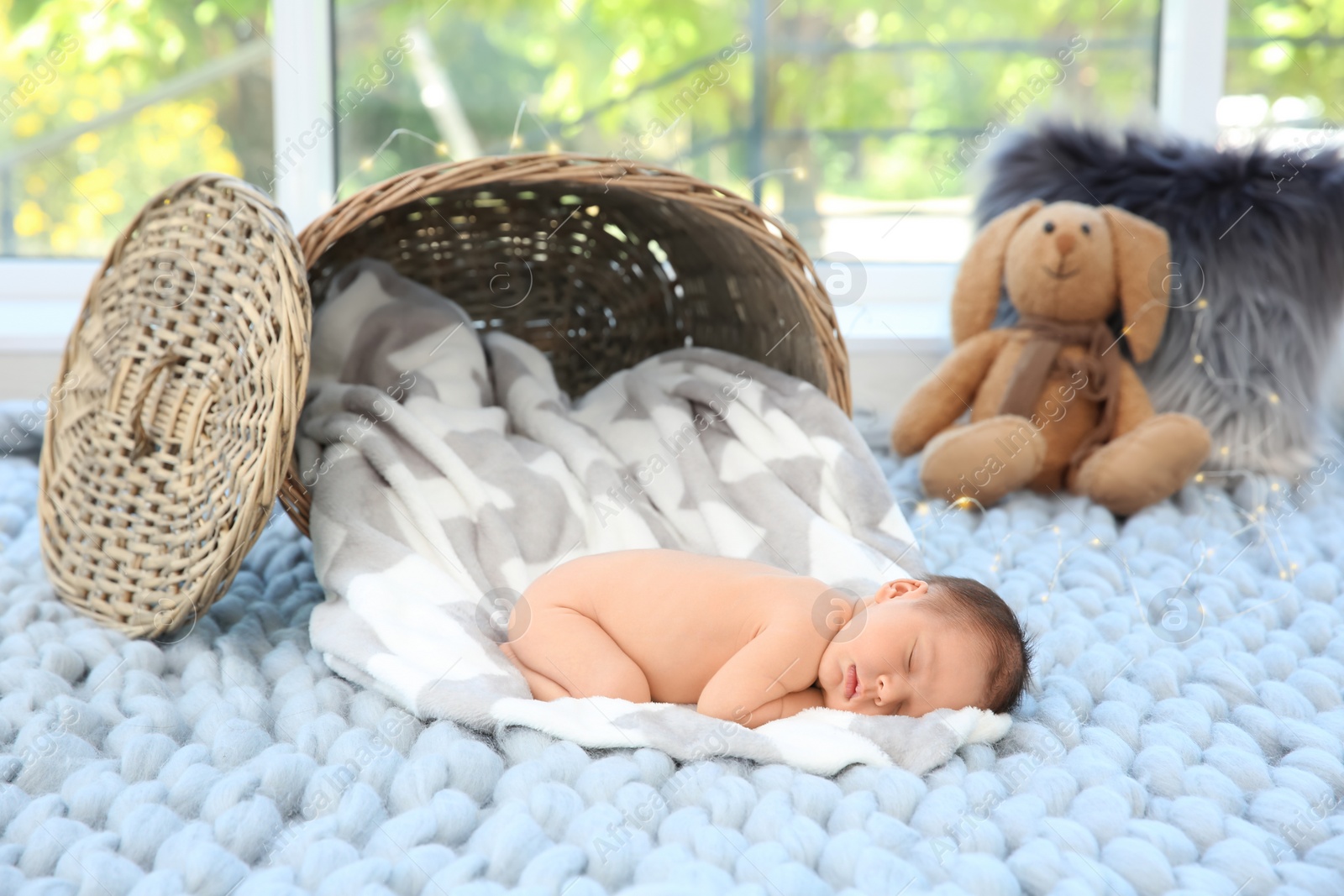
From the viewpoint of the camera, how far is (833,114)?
2148mm

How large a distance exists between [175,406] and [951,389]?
104cm

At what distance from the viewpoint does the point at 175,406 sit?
3.14 ft

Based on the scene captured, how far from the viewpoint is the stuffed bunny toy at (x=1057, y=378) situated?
1.43 meters

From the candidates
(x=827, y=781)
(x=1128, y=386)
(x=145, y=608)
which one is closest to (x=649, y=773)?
(x=827, y=781)

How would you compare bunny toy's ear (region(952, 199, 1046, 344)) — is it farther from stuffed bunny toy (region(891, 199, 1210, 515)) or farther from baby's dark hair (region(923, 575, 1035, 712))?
baby's dark hair (region(923, 575, 1035, 712))

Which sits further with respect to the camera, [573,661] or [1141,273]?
[1141,273]

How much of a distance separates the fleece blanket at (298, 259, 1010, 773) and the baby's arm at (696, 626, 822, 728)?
0.06 feet

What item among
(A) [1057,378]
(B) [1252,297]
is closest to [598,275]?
(A) [1057,378]

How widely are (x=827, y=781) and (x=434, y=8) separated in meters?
1.67

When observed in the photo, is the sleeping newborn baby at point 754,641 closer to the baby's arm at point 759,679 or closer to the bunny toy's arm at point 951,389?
the baby's arm at point 759,679

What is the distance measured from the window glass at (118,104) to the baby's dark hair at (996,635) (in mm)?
1671

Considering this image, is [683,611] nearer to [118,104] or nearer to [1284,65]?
[118,104]

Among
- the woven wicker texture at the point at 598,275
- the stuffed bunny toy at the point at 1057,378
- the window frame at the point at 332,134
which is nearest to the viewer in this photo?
the woven wicker texture at the point at 598,275

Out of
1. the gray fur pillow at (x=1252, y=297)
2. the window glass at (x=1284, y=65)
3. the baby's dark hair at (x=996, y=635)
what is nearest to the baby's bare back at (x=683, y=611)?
the baby's dark hair at (x=996, y=635)
